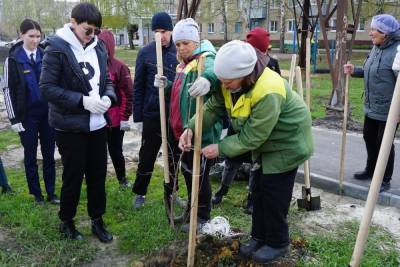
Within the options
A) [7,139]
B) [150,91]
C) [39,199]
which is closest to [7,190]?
[39,199]

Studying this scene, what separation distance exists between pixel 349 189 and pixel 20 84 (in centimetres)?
359

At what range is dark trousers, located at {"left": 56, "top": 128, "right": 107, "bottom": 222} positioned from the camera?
10.3 ft

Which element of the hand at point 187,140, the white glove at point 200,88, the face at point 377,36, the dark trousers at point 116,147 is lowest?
the dark trousers at point 116,147

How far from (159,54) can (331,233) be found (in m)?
2.14

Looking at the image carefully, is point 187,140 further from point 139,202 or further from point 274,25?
point 274,25

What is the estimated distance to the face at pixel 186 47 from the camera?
316cm

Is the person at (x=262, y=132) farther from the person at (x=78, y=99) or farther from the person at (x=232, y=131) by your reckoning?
the person at (x=78, y=99)

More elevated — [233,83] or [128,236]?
[233,83]

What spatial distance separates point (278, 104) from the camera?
2504mm

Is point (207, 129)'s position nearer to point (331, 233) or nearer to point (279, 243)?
point (279, 243)

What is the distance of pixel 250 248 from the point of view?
315cm

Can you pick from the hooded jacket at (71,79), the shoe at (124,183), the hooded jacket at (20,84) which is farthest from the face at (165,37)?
the shoe at (124,183)

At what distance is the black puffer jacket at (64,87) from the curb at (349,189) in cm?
295

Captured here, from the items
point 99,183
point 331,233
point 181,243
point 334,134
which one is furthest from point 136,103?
point 334,134
